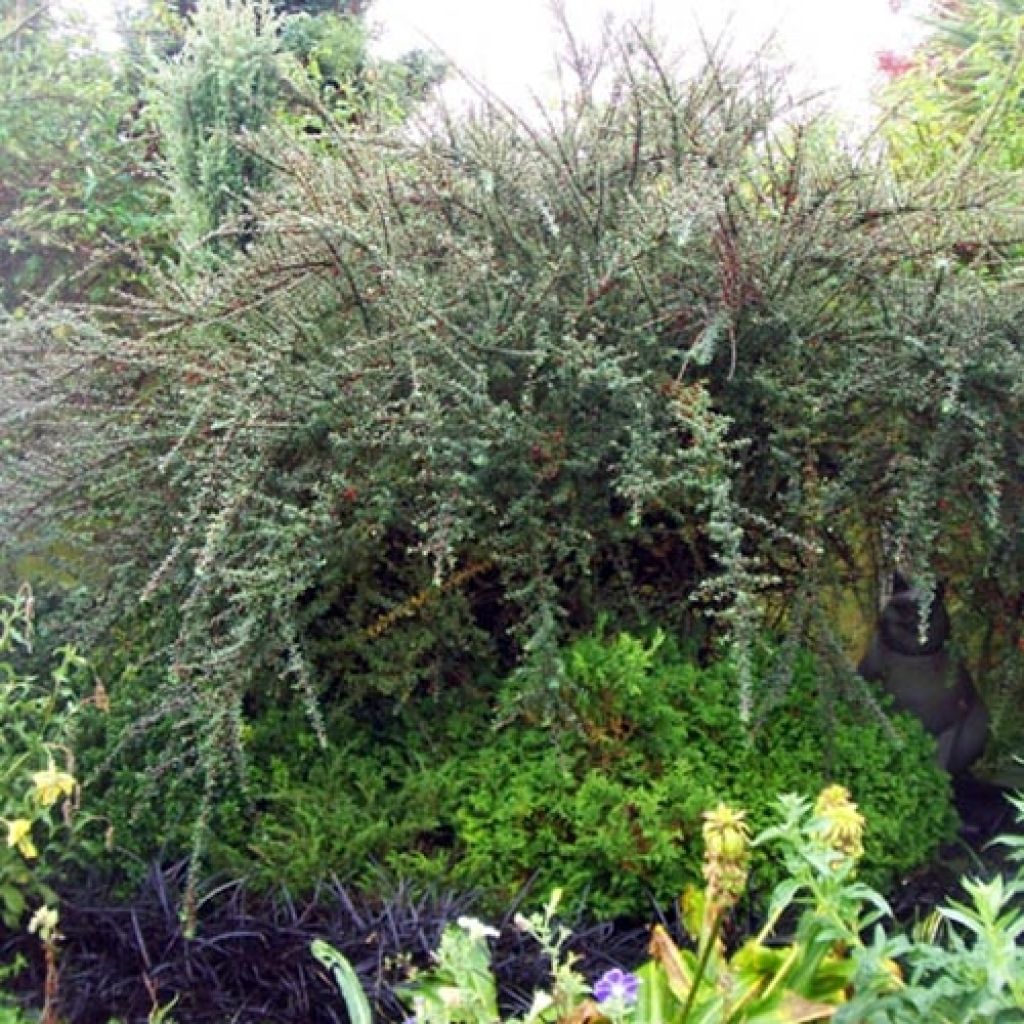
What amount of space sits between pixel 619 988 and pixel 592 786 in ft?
2.94

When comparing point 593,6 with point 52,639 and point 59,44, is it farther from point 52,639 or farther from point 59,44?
point 59,44

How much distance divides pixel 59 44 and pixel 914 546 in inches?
185

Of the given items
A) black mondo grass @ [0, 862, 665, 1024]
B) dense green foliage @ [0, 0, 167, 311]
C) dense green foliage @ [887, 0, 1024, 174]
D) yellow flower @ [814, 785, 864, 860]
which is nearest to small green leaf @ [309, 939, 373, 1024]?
black mondo grass @ [0, 862, 665, 1024]

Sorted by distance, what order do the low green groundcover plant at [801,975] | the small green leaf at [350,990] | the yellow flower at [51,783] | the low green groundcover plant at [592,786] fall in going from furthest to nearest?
the low green groundcover plant at [592,786] < the yellow flower at [51,783] < the small green leaf at [350,990] < the low green groundcover plant at [801,975]

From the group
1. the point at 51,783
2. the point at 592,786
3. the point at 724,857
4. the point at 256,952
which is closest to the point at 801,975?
the point at 724,857

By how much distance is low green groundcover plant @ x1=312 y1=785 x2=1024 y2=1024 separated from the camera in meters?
1.56

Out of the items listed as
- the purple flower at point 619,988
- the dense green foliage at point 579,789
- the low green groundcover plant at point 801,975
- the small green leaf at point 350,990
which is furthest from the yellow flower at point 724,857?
the dense green foliage at point 579,789

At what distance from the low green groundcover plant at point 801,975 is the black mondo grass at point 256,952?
16.8 inches

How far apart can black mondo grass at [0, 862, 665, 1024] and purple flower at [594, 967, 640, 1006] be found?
45cm

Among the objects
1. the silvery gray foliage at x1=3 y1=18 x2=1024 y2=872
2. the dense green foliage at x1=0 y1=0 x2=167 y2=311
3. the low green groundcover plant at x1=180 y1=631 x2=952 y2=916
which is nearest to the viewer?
the low green groundcover plant at x1=180 y1=631 x2=952 y2=916

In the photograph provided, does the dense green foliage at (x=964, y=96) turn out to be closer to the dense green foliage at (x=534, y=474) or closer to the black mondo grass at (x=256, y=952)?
the dense green foliage at (x=534, y=474)

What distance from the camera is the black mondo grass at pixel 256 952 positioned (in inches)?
85.1

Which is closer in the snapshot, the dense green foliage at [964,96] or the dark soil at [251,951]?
the dark soil at [251,951]

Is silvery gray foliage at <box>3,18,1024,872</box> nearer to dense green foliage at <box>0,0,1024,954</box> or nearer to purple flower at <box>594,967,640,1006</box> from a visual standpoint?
dense green foliage at <box>0,0,1024,954</box>
